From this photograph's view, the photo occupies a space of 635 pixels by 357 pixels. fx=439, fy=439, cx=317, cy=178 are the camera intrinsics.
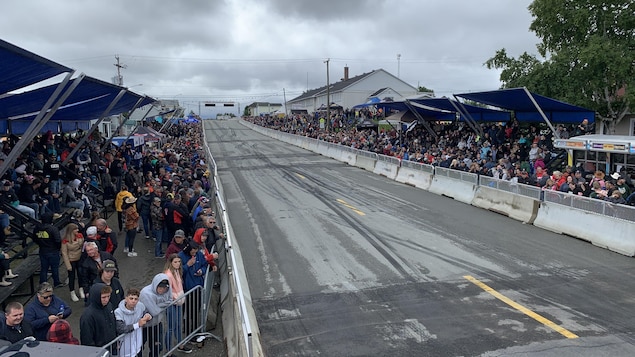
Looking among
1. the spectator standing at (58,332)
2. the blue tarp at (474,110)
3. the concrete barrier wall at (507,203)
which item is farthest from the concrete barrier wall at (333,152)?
the spectator standing at (58,332)

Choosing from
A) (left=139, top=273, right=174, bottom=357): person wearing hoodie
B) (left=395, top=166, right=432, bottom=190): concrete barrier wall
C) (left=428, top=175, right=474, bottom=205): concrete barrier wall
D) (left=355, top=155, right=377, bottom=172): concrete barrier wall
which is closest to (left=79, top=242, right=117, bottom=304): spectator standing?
(left=139, top=273, right=174, bottom=357): person wearing hoodie

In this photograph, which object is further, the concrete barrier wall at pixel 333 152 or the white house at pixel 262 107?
the white house at pixel 262 107

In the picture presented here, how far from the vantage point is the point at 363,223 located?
13.9m

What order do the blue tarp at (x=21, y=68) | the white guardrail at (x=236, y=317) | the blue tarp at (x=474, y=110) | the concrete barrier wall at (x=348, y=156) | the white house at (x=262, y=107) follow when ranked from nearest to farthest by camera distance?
the white guardrail at (x=236, y=317)
the blue tarp at (x=21, y=68)
the blue tarp at (x=474, y=110)
the concrete barrier wall at (x=348, y=156)
the white house at (x=262, y=107)

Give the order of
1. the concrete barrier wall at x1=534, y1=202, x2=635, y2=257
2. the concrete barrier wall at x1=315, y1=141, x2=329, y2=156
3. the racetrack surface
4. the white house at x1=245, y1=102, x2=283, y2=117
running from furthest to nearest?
1. the white house at x1=245, y1=102, x2=283, y2=117
2. the concrete barrier wall at x1=315, y1=141, x2=329, y2=156
3. the concrete barrier wall at x1=534, y1=202, x2=635, y2=257
4. the racetrack surface

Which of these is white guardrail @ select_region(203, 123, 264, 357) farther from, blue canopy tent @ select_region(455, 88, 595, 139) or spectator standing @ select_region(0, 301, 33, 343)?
blue canopy tent @ select_region(455, 88, 595, 139)

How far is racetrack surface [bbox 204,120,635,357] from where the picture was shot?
21.9 ft

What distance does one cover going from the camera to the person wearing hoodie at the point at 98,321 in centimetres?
531

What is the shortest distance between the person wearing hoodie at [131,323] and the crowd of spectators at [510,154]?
11.8 meters

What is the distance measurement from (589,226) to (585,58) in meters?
14.3

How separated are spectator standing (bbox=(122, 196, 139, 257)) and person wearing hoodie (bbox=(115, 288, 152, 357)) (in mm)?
5704

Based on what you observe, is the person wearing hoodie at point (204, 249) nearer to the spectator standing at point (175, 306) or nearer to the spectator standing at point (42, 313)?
the spectator standing at point (175, 306)

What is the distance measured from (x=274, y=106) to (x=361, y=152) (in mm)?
127527

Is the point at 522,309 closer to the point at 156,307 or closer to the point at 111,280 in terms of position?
the point at 156,307
